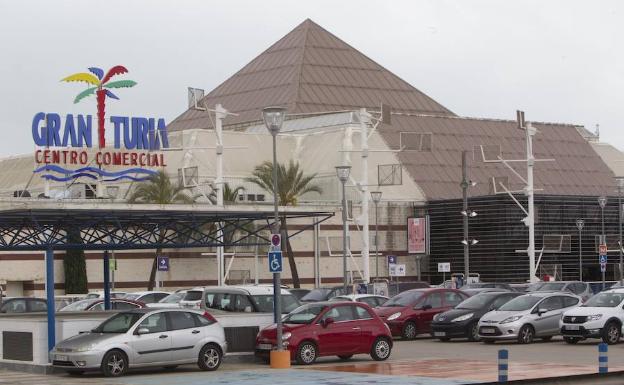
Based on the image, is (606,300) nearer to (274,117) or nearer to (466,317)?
(466,317)

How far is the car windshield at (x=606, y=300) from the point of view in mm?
34656

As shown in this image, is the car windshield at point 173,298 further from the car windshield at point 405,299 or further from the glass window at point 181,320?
the glass window at point 181,320

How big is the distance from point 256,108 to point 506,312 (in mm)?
64961

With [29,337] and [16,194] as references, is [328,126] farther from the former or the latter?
[29,337]

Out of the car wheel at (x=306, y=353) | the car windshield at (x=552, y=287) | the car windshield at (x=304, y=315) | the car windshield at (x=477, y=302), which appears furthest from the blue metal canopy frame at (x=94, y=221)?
the car windshield at (x=552, y=287)

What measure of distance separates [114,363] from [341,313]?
20.6 ft

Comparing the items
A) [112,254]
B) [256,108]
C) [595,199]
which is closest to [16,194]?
[112,254]

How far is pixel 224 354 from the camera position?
91.5ft

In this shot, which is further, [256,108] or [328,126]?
[256,108]

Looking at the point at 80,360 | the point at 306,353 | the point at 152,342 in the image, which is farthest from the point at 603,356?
the point at 80,360

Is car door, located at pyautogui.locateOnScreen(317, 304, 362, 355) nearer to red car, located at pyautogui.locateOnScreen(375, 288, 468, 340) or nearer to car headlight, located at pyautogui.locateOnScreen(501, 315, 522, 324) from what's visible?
car headlight, located at pyautogui.locateOnScreen(501, 315, 522, 324)

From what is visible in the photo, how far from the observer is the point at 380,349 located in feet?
97.9

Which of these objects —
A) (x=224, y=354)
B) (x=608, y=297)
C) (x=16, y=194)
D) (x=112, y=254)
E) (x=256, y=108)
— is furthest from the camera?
(x=256, y=108)

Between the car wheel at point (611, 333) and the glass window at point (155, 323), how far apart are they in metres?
13.4
